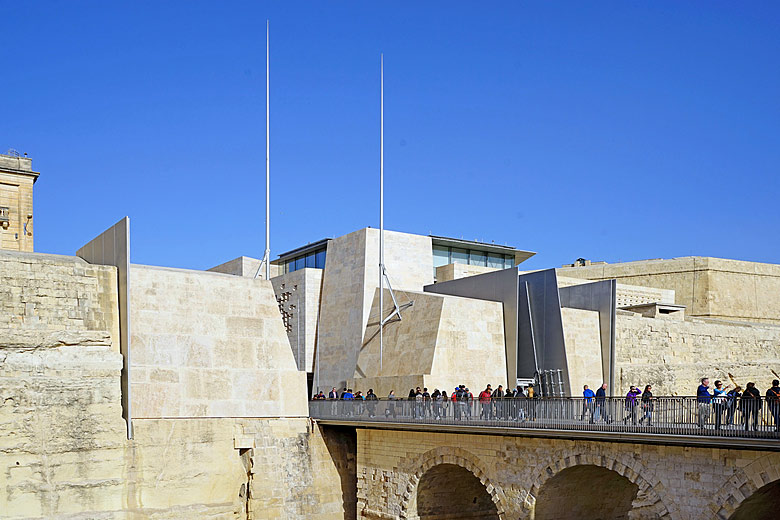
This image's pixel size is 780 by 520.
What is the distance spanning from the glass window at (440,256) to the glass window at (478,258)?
1.33 m

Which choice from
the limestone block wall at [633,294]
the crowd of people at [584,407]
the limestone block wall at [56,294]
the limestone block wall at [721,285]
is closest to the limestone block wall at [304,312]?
the crowd of people at [584,407]

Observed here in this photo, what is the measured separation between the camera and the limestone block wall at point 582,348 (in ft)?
93.9

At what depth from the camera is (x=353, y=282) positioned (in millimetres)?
31672

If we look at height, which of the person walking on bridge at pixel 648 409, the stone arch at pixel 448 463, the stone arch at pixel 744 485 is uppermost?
the person walking on bridge at pixel 648 409

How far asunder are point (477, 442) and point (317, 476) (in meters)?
6.55

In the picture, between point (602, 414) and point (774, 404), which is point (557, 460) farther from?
point (774, 404)

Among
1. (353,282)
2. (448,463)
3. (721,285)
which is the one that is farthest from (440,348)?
(721,285)

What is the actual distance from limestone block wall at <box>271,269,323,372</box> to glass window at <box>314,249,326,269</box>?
63 cm

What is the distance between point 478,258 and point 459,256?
1133mm

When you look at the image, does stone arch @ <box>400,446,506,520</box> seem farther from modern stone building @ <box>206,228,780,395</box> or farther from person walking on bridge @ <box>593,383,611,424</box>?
modern stone building @ <box>206,228,780,395</box>

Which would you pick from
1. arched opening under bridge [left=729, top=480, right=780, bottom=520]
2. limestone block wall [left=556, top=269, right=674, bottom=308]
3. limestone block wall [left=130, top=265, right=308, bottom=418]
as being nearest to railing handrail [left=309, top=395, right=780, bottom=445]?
arched opening under bridge [left=729, top=480, right=780, bottom=520]

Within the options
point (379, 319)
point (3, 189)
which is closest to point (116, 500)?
point (379, 319)

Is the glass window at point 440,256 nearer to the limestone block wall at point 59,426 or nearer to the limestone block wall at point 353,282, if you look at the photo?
the limestone block wall at point 353,282

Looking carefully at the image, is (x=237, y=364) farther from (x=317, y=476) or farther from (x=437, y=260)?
(x=437, y=260)
